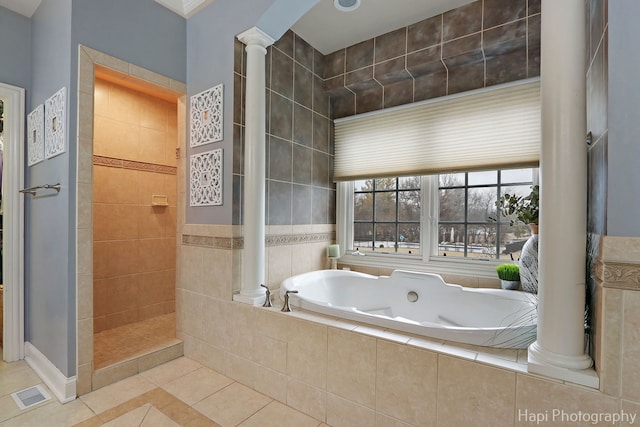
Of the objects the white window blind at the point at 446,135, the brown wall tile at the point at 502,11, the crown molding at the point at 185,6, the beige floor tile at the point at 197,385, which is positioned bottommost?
the beige floor tile at the point at 197,385

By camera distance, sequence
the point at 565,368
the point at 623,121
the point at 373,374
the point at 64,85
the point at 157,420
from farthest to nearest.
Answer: the point at 64,85, the point at 157,420, the point at 373,374, the point at 565,368, the point at 623,121

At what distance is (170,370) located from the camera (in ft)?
7.04

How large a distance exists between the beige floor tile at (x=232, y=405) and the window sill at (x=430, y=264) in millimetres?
1519

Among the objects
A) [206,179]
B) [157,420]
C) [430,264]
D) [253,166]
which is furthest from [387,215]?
[157,420]

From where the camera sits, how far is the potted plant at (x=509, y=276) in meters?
2.16

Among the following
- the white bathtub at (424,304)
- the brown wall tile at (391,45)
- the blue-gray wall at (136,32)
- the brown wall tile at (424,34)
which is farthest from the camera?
the brown wall tile at (391,45)

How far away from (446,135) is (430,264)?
3.68 feet

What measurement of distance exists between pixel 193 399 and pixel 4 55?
275 cm

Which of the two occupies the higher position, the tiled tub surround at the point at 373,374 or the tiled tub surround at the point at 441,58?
the tiled tub surround at the point at 441,58

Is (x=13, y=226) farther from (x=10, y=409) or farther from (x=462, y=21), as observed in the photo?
(x=462, y=21)

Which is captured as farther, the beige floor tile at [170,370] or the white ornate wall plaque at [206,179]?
the white ornate wall plaque at [206,179]

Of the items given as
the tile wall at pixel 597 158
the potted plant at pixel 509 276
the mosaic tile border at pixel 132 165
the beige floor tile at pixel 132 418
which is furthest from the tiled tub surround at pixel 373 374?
the mosaic tile border at pixel 132 165

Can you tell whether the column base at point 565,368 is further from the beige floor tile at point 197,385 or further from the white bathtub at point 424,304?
the beige floor tile at point 197,385

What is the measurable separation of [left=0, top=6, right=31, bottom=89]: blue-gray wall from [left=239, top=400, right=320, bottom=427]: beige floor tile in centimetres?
287
